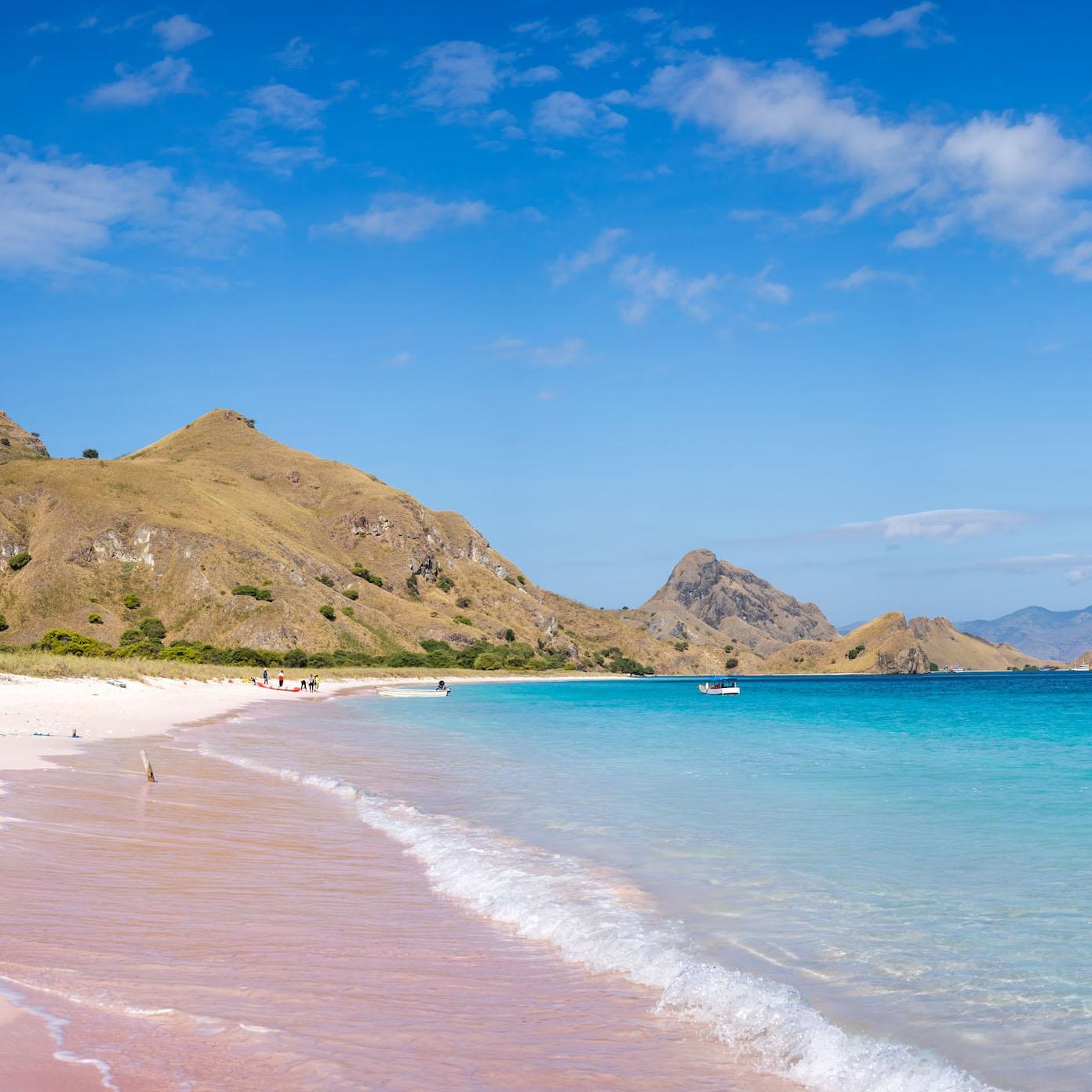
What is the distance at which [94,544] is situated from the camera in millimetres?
134750

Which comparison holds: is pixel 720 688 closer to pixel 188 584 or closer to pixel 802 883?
pixel 188 584

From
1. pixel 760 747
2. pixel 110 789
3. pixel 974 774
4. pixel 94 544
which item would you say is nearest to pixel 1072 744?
pixel 760 747

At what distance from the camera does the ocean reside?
6562mm

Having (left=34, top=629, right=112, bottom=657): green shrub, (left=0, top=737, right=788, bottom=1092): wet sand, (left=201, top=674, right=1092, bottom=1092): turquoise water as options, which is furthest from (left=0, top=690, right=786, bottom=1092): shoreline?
(left=34, top=629, right=112, bottom=657): green shrub

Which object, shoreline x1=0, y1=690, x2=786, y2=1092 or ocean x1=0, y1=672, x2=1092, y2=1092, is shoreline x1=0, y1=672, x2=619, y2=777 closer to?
ocean x1=0, y1=672, x2=1092, y2=1092

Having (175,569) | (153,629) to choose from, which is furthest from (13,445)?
(153,629)

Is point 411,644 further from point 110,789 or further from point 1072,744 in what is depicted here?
point 110,789

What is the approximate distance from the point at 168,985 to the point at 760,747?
29304 millimetres

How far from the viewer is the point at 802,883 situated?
11578 millimetres

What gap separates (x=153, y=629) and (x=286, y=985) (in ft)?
408

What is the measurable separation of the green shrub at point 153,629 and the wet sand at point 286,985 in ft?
381

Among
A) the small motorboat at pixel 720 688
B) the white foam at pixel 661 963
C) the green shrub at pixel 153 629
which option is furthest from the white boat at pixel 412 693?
the white foam at pixel 661 963

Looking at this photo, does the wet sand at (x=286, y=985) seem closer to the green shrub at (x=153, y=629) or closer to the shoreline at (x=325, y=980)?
the shoreline at (x=325, y=980)

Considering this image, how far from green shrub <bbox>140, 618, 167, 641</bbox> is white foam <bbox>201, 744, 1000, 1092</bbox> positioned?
115606 millimetres
